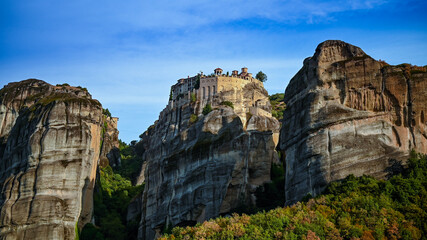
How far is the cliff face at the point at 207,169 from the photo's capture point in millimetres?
78625

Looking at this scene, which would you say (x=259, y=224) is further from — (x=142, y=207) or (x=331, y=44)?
(x=142, y=207)

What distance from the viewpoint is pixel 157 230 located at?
86.6 m

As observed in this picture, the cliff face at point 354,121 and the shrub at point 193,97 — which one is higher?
the shrub at point 193,97

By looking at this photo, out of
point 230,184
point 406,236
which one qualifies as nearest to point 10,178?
point 230,184

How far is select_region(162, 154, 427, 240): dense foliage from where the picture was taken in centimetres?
5009

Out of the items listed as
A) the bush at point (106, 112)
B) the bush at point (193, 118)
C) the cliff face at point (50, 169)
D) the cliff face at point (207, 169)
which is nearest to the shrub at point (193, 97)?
the bush at point (193, 118)

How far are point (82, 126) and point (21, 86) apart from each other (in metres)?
25.7

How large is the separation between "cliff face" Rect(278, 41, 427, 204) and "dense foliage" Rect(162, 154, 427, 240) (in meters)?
1.72

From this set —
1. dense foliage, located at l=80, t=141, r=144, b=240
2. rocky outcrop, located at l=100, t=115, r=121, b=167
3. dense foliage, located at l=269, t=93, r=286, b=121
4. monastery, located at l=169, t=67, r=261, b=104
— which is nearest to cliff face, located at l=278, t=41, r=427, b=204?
dense foliage, located at l=80, t=141, r=144, b=240

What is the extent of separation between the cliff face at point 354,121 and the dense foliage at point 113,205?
33.0 meters

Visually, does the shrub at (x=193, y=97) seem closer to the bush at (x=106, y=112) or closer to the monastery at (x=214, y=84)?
the monastery at (x=214, y=84)

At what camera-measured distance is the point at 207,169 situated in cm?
8100

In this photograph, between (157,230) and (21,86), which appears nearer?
(157,230)

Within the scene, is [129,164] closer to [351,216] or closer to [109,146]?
[109,146]
